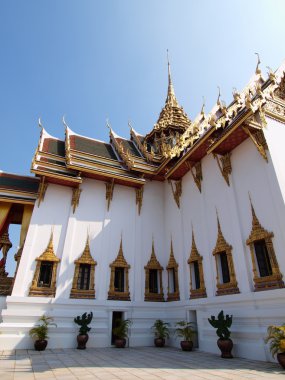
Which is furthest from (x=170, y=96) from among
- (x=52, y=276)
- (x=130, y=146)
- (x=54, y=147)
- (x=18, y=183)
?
(x=52, y=276)

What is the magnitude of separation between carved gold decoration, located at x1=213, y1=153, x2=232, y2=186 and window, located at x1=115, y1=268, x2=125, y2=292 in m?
5.00

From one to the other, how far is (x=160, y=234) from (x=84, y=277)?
3.51 meters

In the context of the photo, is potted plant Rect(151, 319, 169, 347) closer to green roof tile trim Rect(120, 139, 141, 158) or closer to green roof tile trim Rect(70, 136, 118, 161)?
green roof tile trim Rect(70, 136, 118, 161)

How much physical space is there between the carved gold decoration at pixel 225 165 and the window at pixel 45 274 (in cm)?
644

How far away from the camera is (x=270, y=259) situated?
615 centimetres

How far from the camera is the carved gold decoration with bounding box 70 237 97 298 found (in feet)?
28.5

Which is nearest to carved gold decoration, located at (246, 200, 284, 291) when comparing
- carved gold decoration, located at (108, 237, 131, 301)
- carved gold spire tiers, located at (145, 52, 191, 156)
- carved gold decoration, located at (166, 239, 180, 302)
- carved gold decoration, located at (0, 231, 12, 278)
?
carved gold decoration, located at (166, 239, 180, 302)

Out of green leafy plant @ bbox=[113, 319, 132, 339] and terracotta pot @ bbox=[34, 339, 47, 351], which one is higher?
green leafy plant @ bbox=[113, 319, 132, 339]

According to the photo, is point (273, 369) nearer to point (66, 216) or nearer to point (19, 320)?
point (19, 320)

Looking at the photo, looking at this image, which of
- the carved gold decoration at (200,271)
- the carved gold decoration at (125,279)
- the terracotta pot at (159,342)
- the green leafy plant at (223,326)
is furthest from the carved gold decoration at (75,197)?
the green leafy plant at (223,326)

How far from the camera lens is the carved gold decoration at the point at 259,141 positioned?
22.7ft

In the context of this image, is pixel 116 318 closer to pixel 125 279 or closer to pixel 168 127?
pixel 125 279

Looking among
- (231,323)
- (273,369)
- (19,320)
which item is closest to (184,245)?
(231,323)

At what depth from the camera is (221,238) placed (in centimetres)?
777
